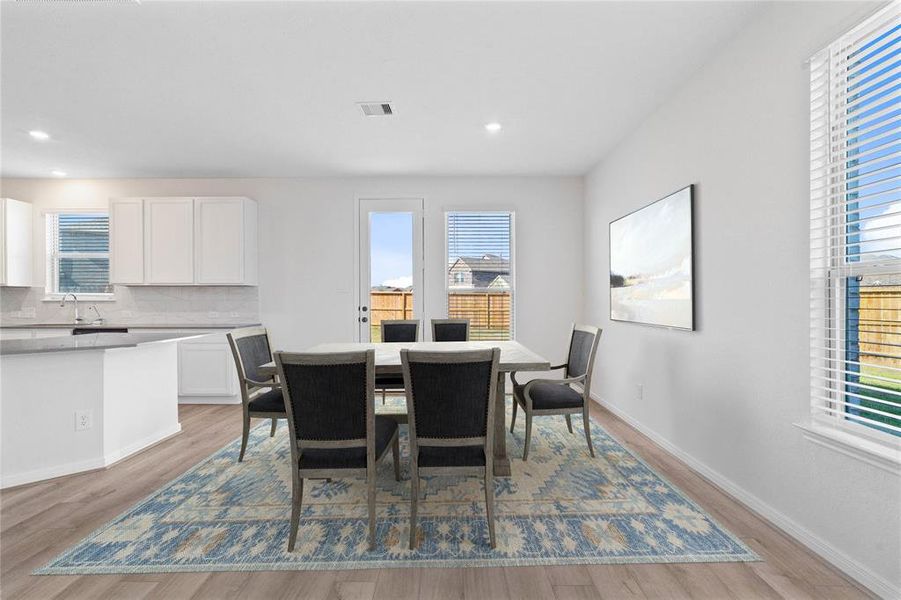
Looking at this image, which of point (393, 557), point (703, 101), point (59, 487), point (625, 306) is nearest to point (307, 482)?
point (393, 557)

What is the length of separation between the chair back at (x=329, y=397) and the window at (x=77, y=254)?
188 inches

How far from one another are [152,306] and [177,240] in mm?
981

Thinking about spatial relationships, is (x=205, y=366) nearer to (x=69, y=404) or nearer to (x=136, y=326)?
(x=136, y=326)

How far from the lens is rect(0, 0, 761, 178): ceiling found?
2189mm

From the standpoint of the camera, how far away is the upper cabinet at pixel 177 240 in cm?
474

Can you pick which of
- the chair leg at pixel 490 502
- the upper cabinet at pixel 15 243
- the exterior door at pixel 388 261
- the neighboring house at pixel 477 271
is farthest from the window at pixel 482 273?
the upper cabinet at pixel 15 243

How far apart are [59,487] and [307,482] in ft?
5.14

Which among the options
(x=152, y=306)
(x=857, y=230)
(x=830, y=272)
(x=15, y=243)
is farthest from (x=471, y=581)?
(x=15, y=243)

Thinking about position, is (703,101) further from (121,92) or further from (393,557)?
(121,92)

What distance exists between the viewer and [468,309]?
5.16 metres

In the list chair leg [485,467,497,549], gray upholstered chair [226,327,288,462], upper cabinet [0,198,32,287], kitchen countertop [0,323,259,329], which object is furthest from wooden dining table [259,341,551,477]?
upper cabinet [0,198,32,287]

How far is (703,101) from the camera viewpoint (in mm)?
2697

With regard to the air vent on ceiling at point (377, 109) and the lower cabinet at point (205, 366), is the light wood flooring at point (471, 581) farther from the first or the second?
the air vent on ceiling at point (377, 109)

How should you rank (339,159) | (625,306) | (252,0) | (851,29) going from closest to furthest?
(851,29), (252,0), (625,306), (339,159)
